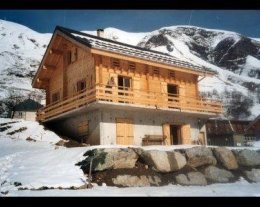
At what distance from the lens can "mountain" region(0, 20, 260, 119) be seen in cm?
4809

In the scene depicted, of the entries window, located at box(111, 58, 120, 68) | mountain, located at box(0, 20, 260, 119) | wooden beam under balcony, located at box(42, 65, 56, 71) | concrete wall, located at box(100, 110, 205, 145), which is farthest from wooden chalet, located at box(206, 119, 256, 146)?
wooden beam under balcony, located at box(42, 65, 56, 71)

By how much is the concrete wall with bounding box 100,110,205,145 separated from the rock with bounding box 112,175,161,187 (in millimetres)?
5199

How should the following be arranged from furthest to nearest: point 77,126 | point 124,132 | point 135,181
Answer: point 77,126 → point 124,132 → point 135,181

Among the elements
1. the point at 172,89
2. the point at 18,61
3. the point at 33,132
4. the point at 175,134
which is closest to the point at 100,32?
the point at 172,89

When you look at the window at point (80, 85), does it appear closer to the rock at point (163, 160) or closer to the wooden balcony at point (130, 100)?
the wooden balcony at point (130, 100)

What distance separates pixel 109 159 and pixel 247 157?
7.17 m

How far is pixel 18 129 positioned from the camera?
21.4 m

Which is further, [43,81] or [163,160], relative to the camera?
[43,81]

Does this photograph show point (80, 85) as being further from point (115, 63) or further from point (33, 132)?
point (33, 132)

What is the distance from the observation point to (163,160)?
539 inches

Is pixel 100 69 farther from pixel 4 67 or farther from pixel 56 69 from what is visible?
pixel 4 67

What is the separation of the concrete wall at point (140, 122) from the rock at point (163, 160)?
4.23 meters
